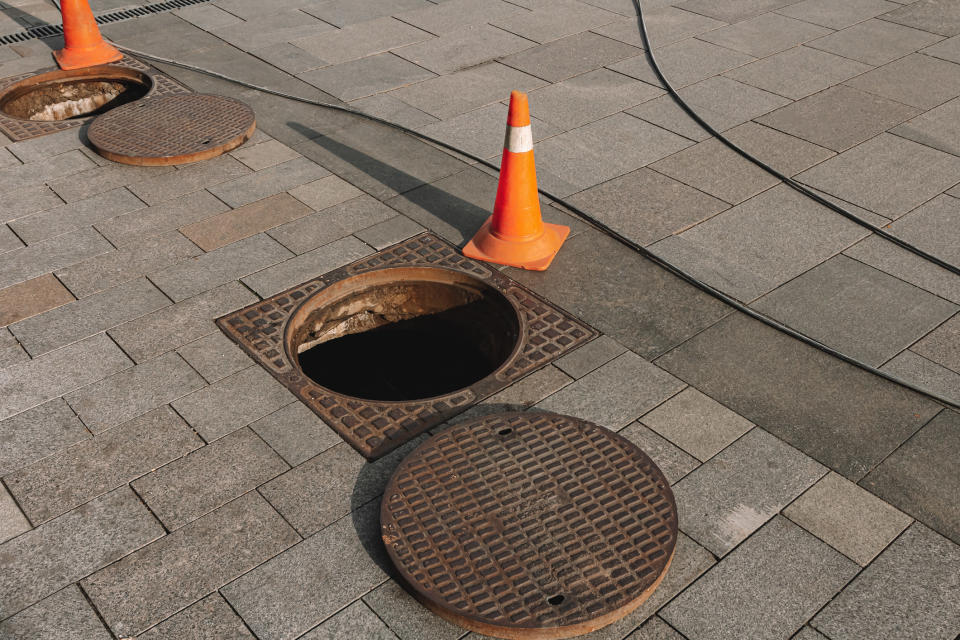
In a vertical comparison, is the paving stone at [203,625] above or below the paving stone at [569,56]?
below

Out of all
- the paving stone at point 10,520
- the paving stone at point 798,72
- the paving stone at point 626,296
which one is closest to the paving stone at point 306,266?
the paving stone at point 626,296

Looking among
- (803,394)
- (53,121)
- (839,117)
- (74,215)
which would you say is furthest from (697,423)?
(53,121)

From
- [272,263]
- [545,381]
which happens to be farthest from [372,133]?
[545,381]

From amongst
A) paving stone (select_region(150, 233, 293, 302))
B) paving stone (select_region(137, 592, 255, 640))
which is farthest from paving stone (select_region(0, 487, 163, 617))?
paving stone (select_region(150, 233, 293, 302))

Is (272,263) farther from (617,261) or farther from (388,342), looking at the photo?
(617,261)

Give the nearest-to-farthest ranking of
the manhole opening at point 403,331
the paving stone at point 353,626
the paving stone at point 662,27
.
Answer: the paving stone at point 353,626, the manhole opening at point 403,331, the paving stone at point 662,27

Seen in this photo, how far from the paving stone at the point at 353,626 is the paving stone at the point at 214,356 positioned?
1698 millimetres

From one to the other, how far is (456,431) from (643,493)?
0.92 metres

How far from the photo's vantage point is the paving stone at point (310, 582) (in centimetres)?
349

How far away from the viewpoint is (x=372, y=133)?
7.23 metres

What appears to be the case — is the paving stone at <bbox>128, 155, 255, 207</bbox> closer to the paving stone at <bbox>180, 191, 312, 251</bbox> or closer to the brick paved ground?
the brick paved ground

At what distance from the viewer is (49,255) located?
572 centimetres

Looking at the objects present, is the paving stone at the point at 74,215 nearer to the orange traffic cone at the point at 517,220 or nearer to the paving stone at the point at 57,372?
the paving stone at the point at 57,372

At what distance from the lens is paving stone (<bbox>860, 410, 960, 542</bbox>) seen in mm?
3941
